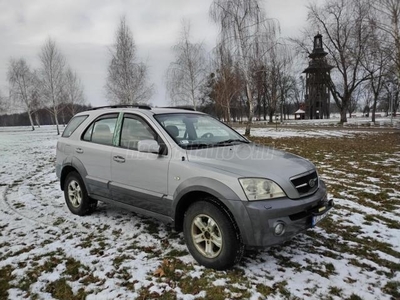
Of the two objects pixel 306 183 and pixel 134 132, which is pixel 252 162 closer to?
pixel 306 183

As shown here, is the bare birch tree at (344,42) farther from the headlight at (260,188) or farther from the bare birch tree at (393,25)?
the headlight at (260,188)

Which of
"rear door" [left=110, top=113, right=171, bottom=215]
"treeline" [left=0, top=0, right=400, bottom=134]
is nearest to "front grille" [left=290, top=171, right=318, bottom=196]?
"rear door" [left=110, top=113, right=171, bottom=215]

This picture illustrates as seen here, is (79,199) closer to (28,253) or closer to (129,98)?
(28,253)

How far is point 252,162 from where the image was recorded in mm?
3172

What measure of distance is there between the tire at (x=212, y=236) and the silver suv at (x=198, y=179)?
0.03 feet

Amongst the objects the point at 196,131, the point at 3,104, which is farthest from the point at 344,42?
the point at 3,104

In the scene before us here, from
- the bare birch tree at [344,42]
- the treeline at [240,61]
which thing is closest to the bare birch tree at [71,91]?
the treeline at [240,61]

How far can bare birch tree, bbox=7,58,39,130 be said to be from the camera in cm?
4038

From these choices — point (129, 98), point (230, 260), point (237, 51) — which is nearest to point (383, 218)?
point (230, 260)

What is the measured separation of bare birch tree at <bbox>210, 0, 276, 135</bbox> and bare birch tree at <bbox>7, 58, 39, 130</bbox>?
3295 cm

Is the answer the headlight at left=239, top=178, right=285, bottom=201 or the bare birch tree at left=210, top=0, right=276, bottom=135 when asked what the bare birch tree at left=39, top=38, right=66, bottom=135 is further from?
the headlight at left=239, top=178, right=285, bottom=201

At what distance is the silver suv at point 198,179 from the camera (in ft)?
9.31

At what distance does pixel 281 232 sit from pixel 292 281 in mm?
554

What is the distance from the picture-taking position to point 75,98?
132 feet
